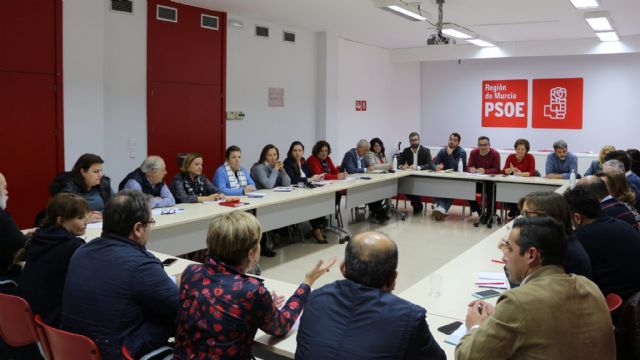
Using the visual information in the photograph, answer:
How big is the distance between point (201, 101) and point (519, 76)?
694 cm

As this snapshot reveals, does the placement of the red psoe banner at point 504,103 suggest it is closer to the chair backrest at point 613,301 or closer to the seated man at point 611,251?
the seated man at point 611,251

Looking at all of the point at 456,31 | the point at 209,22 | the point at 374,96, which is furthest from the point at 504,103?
the point at 209,22

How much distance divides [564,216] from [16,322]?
2729 mm

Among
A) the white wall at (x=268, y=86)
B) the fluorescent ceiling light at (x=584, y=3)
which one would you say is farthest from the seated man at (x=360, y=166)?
Answer: the fluorescent ceiling light at (x=584, y=3)

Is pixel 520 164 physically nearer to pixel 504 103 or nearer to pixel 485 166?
pixel 485 166

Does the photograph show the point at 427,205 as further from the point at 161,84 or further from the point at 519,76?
the point at 161,84

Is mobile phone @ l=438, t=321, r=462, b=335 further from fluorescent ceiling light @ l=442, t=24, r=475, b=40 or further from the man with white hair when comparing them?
fluorescent ceiling light @ l=442, t=24, r=475, b=40

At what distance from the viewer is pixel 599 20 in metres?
7.18

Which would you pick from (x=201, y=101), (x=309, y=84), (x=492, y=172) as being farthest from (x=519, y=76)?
(x=201, y=101)

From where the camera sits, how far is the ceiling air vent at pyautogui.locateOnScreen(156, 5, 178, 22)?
7090 millimetres

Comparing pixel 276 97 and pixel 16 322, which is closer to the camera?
pixel 16 322

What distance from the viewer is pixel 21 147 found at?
5879mm

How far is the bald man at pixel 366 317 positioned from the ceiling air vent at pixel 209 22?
6396mm

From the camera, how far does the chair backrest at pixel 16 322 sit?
2615 millimetres
